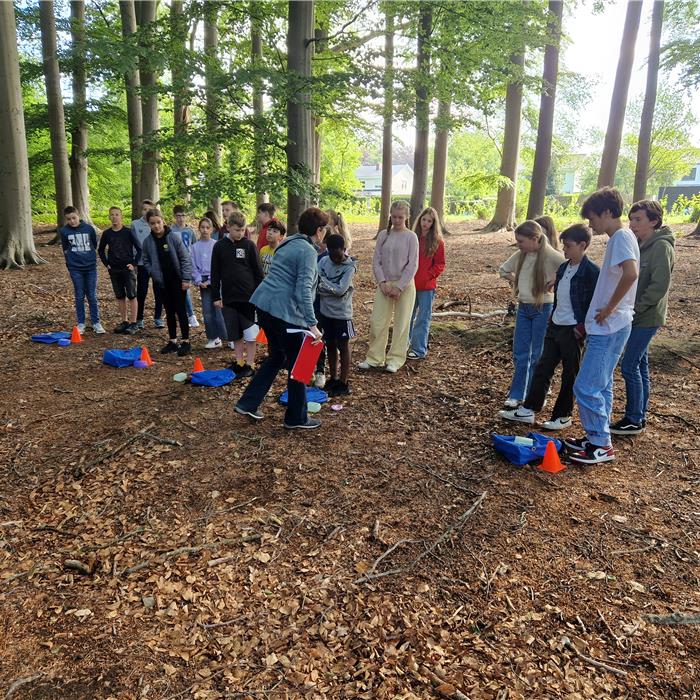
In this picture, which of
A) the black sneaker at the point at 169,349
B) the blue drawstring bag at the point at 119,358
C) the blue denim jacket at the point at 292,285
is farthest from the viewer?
the black sneaker at the point at 169,349

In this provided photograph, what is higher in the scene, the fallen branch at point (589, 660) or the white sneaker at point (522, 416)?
the white sneaker at point (522, 416)

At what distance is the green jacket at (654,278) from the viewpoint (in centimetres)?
420

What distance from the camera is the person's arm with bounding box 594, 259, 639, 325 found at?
11.5 ft

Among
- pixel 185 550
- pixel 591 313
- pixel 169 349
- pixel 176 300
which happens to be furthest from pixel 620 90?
pixel 185 550

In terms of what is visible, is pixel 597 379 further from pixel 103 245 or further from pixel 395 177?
pixel 395 177

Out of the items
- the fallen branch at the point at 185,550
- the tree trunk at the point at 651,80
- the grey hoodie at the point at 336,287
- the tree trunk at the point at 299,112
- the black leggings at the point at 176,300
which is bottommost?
the fallen branch at the point at 185,550

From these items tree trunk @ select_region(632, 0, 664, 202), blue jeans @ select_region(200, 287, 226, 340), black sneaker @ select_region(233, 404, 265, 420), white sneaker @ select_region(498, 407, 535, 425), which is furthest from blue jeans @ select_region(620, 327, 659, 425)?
tree trunk @ select_region(632, 0, 664, 202)

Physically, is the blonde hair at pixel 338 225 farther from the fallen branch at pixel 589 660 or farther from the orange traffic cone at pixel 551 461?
the fallen branch at pixel 589 660

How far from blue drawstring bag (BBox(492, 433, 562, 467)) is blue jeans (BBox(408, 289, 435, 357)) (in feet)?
8.10

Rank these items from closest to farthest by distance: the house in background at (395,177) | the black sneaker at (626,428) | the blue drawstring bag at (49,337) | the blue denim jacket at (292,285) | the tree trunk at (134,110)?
1. the blue denim jacket at (292,285)
2. the black sneaker at (626,428)
3. the blue drawstring bag at (49,337)
4. the tree trunk at (134,110)
5. the house in background at (395,177)

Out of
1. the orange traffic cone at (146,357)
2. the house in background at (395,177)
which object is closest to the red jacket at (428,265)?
the orange traffic cone at (146,357)

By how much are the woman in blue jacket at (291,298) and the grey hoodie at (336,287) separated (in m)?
0.74

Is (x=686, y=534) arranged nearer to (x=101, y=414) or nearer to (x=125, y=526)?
(x=125, y=526)

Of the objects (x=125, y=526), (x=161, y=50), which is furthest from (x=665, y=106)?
(x=125, y=526)
